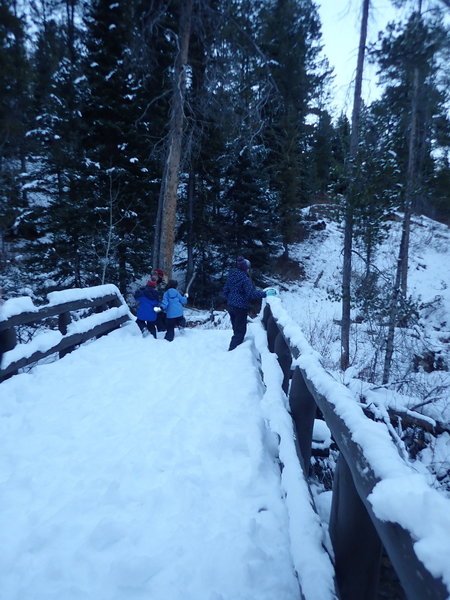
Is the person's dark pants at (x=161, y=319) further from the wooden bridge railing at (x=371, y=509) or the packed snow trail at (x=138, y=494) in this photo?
the wooden bridge railing at (x=371, y=509)

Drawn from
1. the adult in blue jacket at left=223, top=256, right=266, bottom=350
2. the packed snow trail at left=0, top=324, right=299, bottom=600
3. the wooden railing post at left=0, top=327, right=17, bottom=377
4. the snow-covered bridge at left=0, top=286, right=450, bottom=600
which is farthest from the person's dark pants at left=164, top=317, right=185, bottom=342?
the wooden railing post at left=0, top=327, right=17, bottom=377

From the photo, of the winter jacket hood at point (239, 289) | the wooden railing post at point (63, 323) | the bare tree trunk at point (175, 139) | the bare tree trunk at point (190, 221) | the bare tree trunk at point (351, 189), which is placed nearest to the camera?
the wooden railing post at point (63, 323)

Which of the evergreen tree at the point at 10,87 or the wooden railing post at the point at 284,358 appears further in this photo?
the evergreen tree at the point at 10,87

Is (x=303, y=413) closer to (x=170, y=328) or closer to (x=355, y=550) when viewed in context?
(x=355, y=550)

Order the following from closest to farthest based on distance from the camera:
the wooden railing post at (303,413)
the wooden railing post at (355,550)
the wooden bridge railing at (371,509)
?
the wooden bridge railing at (371,509)
the wooden railing post at (355,550)
the wooden railing post at (303,413)

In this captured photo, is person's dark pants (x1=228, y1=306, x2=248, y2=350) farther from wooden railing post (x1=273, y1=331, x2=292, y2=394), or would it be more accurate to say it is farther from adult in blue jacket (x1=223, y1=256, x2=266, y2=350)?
wooden railing post (x1=273, y1=331, x2=292, y2=394)

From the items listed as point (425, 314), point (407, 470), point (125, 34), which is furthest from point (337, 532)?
point (425, 314)

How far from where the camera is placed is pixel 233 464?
2955 mm

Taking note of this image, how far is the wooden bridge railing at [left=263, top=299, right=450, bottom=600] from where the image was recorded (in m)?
0.87

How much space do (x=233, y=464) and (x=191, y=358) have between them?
10.9ft

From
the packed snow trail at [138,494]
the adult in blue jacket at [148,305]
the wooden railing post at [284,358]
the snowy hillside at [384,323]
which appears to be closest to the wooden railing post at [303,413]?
the packed snow trail at [138,494]

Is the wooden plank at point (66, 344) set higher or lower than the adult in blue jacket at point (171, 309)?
lower

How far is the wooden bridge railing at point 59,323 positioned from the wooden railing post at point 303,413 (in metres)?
3.39

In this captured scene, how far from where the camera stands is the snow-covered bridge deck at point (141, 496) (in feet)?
6.26
